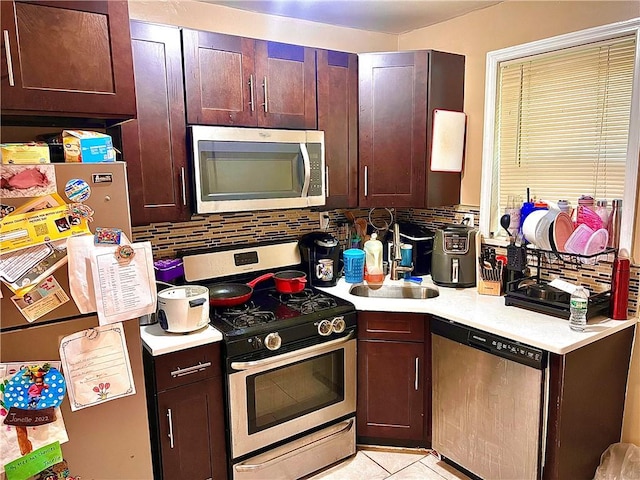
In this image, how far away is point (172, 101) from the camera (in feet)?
6.81

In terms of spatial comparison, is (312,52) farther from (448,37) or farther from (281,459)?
(281,459)

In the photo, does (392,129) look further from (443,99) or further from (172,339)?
(172,339)

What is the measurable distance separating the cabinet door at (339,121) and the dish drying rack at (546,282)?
3.22ft

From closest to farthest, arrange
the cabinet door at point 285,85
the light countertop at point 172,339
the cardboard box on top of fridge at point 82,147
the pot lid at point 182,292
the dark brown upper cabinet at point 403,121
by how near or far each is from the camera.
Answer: the cardboard box on top of fridge at point 82,147 < the light countertop at point 172,339 < the pot lid at point 182,292 < the cabinet door at point 285,85 < the dark brown upper cabinet at point 403,121

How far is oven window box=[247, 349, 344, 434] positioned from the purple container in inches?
26.2

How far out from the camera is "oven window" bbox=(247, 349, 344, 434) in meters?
2.12

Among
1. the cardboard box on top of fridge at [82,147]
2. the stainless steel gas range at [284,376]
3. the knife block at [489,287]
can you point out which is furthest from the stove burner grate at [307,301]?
the cardboard box on top of fridge at [82,147]

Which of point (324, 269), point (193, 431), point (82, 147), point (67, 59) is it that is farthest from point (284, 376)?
point (67, 59)

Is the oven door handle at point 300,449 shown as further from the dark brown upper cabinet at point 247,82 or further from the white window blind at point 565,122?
the dark brown upper cabinet at point 247,82

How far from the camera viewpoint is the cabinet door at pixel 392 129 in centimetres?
255

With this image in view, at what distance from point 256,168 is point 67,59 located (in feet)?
3.11

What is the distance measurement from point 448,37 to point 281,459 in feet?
8.09

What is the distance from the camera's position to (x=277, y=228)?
2.79m

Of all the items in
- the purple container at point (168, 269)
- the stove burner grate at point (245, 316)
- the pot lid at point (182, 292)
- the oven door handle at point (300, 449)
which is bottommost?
the oven door handle at point (300, 449)
